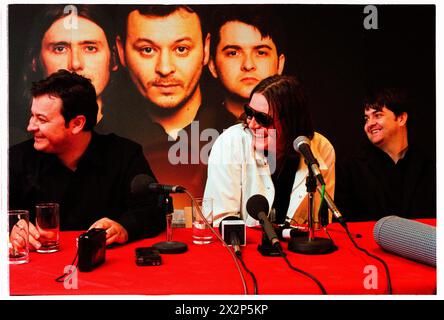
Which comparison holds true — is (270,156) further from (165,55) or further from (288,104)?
(165,55)

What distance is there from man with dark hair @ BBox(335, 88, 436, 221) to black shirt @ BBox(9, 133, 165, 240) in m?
1.43

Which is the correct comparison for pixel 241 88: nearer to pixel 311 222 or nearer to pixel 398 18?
pixel 398 18

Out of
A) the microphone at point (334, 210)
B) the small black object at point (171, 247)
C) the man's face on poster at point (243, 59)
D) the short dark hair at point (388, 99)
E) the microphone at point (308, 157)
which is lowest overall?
the small black object at point (171, 247)

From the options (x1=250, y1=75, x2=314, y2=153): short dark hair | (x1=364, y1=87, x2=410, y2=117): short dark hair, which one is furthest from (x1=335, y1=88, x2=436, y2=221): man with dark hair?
(x1=250, y1=75, x2=314, y2=153): short dark hair

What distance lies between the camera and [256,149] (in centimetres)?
324

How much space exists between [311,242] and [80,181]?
1.62 metres

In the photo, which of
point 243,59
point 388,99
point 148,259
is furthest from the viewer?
point 388,99

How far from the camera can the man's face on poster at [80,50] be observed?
3.14 meters

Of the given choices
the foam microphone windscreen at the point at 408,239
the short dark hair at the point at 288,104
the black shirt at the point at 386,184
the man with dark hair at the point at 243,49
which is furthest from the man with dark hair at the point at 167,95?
the foam microphone windscreen at the point at 408,239

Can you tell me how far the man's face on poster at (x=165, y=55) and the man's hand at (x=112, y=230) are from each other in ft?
4.13

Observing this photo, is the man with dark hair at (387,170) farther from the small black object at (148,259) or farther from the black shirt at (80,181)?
the small black object at (148,259)

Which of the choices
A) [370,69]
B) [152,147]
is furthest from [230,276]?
[370,69]

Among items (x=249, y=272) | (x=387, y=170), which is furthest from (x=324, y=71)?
(x=249, y=272)

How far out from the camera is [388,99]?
11.0 ft
